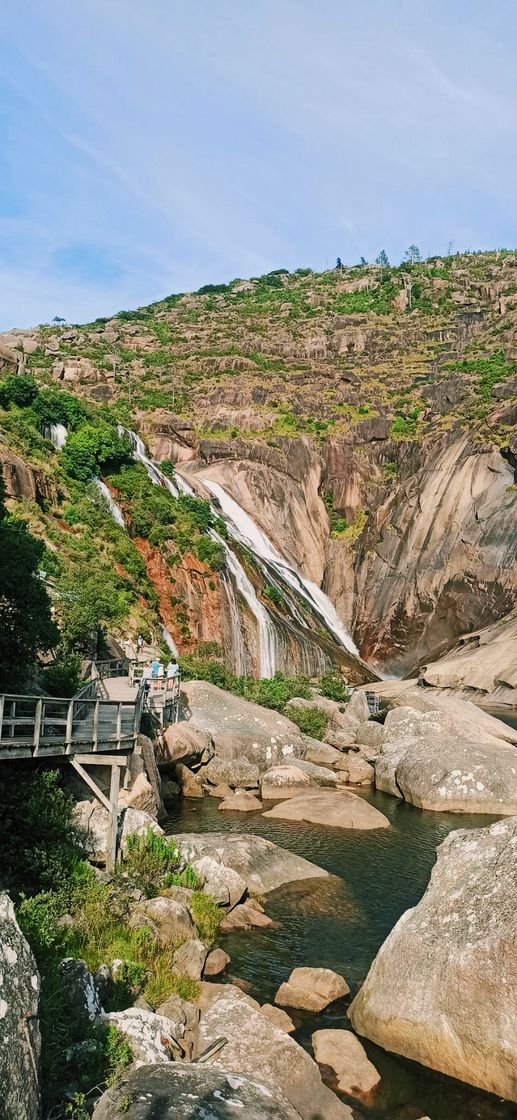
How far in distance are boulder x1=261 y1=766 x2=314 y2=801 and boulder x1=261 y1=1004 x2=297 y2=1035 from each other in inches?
551

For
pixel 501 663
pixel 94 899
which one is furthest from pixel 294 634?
pixel 94 899

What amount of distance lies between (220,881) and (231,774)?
35.2ft

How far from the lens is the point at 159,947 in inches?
504

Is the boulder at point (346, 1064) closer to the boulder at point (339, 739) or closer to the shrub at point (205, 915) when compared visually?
the shrub at point (205, 915)

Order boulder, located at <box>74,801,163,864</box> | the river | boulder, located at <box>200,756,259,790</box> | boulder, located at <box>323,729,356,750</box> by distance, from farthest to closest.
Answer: boulder, located at <box>323,729,356,750</box> → boulder, located at <box>200,756,259,790</box> → boulder, located at <box>74,801,163,864</box> → the river

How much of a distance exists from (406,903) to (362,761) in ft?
44.8

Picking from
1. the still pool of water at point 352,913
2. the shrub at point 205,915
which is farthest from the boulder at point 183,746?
the shrub at point 205,915

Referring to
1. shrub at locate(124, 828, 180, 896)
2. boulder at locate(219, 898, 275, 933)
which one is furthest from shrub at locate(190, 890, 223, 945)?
shrub at locate(124, 828, 180, 896)

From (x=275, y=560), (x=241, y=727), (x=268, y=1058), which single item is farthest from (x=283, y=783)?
(x=275, y=560)

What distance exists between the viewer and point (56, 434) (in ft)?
185

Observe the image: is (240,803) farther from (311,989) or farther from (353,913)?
(311,989)

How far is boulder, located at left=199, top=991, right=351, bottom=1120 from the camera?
Result: 9.26 m

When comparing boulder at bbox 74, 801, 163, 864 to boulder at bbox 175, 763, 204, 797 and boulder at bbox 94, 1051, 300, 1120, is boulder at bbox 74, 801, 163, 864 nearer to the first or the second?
boulder at bbox 175, 763, 204, 797

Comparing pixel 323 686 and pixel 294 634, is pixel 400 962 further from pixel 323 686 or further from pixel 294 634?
pixel 294 634
